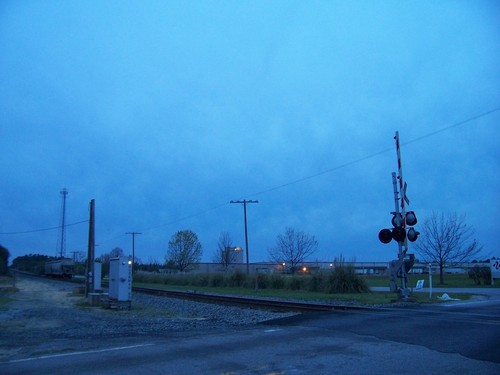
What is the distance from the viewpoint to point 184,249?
93.6 m

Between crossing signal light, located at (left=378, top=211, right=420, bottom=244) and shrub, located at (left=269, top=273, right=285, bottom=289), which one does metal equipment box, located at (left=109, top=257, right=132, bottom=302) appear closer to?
crossing signal light, located at (left=378, top=211, right=420, bottom=244)

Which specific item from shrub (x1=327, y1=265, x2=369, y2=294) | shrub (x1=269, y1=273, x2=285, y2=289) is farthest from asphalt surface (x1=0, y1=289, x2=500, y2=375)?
shrub (x1=269, y1=273, x2=285, y2=289)

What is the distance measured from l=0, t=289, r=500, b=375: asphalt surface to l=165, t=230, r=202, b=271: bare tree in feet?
269

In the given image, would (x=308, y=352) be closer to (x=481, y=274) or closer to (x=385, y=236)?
(x=385, y=236)

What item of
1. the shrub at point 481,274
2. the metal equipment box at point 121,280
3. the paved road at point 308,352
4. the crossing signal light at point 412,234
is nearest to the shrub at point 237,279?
the shrub at point 481,274

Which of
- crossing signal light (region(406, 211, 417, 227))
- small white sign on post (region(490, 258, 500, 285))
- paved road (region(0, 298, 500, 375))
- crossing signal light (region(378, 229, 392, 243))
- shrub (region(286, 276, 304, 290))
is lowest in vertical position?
paved road (region(0, 298, 500, 375))

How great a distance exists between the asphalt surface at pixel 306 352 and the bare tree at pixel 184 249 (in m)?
82.0

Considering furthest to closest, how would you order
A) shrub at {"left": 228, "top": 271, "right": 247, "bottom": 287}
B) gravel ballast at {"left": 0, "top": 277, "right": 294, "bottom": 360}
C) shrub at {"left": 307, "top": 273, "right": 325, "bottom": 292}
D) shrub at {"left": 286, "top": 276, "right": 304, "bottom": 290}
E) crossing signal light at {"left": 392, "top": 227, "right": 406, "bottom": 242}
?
shrub at {"left": 228, "top": 271, "right": 247, "bottom": 287} → shrub at {"left": 286, "top": 276, "right": 304, "bottom": 290} → shrub at {"left": 307, "top": 273, "right": 325, "bottom": 292} → crossing signal light at {"left": 392, "top": 227, "right": 406, "bottom": 242} → gravel ballast at {"left": 0, "top": 277, "right": 294, "bottom": 360}

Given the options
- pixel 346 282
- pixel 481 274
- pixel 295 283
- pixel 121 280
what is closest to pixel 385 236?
pixel 346 282

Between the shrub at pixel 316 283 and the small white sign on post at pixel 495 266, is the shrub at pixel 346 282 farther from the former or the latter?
the small white sign on post at pixel 495 266

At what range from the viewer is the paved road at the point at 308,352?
771cm

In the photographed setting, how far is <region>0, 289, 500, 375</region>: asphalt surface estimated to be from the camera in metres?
7.72

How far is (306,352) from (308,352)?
0.12 feet

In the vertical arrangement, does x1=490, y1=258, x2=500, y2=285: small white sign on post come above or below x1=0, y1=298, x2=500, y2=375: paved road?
above
